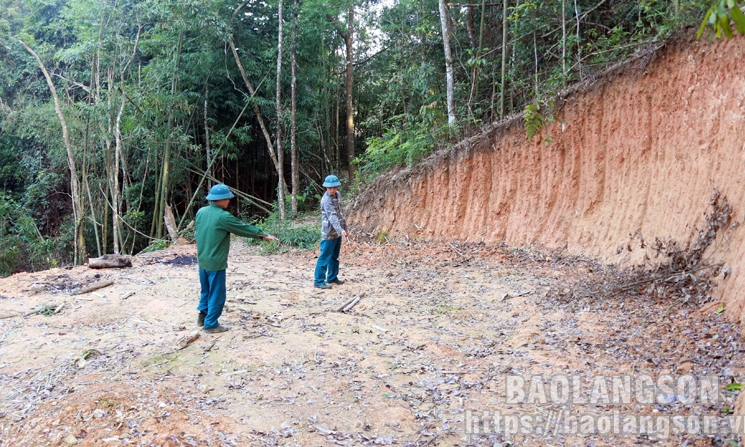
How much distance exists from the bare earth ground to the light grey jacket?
100 cm

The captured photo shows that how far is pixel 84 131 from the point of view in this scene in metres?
15.8

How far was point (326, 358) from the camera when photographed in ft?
17.4

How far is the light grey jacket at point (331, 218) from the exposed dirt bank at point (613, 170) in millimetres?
4141

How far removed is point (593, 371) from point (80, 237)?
14.7 m

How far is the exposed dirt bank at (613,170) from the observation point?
6.84 meters

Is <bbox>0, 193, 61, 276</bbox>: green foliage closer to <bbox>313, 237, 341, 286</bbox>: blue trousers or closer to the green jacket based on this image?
<bbox>313, 237, 341, 286</bbox>: blue trousers

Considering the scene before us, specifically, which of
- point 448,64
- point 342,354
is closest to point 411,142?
point 448,64

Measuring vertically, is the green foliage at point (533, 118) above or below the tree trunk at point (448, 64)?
below

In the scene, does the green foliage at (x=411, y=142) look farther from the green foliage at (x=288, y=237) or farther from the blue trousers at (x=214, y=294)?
the blue trousers at (x=214, y=294)

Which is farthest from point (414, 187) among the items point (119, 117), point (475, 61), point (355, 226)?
point (119, 117)

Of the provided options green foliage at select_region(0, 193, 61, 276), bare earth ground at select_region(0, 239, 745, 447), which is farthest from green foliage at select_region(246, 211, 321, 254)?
green foliage at select_region(0, 193, 61, 276)

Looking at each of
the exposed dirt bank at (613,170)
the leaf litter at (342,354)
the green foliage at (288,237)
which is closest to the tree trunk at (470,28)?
the exposed dirt bank at (613,170)

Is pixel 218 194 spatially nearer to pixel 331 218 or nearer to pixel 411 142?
pixel 331 218

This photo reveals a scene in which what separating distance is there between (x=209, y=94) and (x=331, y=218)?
11902 mm
